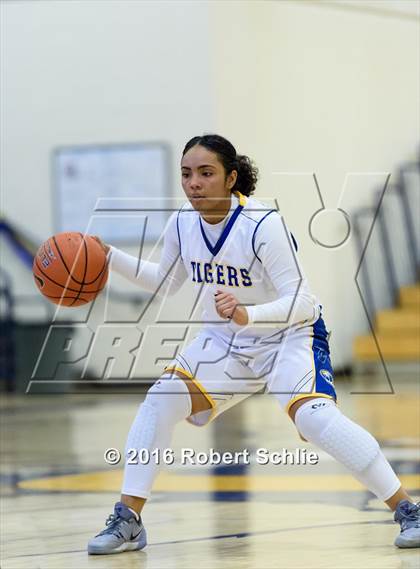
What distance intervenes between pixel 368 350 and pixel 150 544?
10.2 meters

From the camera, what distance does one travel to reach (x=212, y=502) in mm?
5691

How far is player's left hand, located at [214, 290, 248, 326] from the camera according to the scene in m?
4.06

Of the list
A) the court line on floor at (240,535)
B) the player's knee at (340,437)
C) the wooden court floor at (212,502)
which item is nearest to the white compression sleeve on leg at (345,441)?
the player's knee at (340,437)

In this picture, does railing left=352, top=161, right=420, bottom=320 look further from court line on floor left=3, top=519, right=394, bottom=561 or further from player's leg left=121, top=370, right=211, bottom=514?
player's leg left=121, top=370, right=211, bottom=514

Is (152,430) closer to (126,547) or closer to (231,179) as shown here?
(126,547)

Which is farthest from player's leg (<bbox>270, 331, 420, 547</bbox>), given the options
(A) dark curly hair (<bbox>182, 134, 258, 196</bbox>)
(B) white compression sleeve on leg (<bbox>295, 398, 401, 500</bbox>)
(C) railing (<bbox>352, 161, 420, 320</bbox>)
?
(C) railing (<bbox>352, 161, 420, 320</bbox>)

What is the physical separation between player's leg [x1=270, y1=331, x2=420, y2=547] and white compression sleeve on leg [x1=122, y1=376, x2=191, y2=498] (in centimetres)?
34

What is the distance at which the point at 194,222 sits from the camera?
4.50 meters

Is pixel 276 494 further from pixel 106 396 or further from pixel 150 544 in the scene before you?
pixel 106 396

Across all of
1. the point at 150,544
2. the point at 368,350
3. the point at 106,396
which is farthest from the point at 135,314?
the point at 150,544

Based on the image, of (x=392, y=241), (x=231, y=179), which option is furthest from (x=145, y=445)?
(x=392, y=241)

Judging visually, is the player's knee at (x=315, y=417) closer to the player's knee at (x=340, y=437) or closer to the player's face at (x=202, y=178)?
the player's knee at (x=340, y=437)

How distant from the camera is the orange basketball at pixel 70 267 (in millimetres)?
4535

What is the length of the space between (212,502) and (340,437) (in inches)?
63.8
